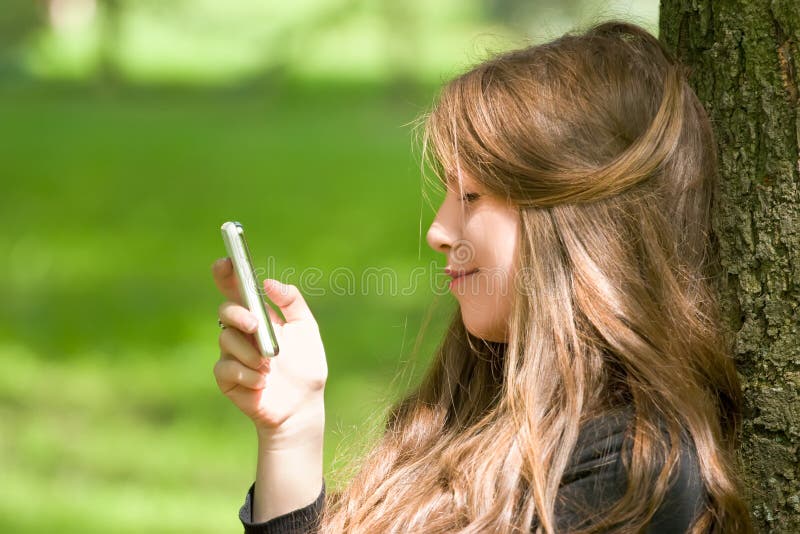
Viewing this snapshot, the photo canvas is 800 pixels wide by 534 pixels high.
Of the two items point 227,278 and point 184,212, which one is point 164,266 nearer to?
point 184,212

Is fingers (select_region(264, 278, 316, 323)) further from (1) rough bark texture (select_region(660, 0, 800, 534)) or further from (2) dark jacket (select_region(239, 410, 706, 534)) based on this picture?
(1) rough bark texture (select_region(660, 0, 800, 534))

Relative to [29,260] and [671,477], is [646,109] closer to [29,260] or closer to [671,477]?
[671,477]

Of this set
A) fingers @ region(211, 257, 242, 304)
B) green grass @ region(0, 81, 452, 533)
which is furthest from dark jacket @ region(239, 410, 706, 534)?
green grass @ region(0, 81, 452, 533)

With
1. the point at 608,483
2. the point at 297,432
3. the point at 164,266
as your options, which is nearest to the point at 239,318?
the point at 297,432

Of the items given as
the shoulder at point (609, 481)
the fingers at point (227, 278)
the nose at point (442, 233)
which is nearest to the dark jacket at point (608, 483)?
the shoulder at point (609, 481)

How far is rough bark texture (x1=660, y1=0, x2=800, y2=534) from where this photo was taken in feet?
5.62

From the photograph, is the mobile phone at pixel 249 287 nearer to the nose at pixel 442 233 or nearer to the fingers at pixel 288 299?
the fingers at pixel 288 299

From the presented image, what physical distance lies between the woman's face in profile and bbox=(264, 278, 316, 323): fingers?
0.85 ft

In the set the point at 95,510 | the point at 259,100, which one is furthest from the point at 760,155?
the point at 259,100

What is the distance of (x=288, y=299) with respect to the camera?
175cm

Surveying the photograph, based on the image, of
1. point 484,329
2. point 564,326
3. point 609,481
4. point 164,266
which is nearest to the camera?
point 609,481

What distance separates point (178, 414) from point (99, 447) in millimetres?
374

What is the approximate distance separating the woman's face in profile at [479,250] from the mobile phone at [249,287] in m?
0.32

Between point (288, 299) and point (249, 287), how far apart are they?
0.12 m
